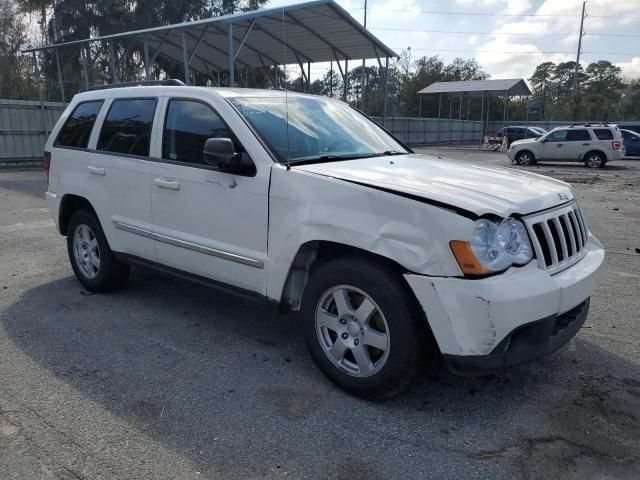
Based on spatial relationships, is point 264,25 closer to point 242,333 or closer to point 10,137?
point 10,137

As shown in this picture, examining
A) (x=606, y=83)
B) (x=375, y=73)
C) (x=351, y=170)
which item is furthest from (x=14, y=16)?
(x=606, y=83)

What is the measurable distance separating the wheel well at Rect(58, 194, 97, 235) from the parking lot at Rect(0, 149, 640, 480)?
0.91 metres

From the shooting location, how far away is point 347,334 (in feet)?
10.8

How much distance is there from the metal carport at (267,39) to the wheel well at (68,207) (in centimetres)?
913

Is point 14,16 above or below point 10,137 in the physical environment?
above

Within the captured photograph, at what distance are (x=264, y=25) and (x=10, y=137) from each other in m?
9.95

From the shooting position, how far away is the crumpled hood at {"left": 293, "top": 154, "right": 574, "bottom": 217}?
2904 mm

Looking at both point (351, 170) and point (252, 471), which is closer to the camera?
point (252, 471)

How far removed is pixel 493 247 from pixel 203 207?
213cm

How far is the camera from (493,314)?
269 centimetres

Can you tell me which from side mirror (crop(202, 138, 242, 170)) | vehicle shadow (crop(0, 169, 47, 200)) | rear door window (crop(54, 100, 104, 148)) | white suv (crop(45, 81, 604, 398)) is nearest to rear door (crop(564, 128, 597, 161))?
vehicle shadow (crop(0, 169, 47, 200))

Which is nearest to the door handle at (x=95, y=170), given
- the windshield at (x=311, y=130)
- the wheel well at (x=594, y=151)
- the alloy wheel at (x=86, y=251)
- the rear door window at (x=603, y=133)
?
the alloy wheel at (x=86, y=251)

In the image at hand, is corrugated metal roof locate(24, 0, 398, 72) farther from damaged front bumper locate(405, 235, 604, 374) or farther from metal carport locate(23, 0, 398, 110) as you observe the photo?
damaged front bumper locate(405, 235, 604, 374)

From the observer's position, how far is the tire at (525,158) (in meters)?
22.6
